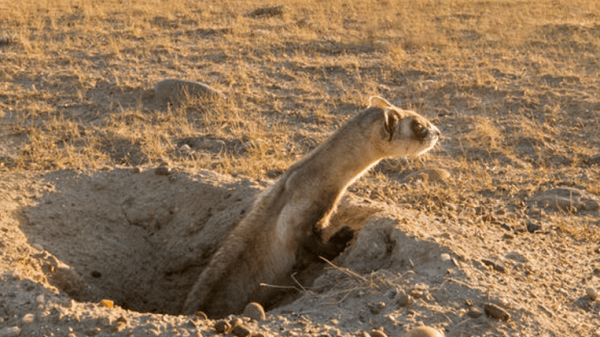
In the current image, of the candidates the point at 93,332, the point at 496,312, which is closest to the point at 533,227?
the point at 496,312

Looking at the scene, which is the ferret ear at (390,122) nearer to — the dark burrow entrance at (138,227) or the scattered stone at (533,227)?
the dark burrow entrance at (138,227)

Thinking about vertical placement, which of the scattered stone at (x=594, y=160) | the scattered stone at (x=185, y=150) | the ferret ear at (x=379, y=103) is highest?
→ the ferret ear at (x=379, y=103)

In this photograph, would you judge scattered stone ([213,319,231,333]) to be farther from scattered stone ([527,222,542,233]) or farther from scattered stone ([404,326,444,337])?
scattered stone ([527,222,542,233])

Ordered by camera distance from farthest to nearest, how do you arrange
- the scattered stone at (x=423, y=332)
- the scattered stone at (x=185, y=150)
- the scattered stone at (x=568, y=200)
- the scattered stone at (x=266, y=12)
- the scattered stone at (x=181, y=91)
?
1. the scattered stone at (x=266, y=12)
2. the scattered stone at (x=181, y=91)
3. the scattered stone at (x=185, y=150)
4. the scattered stone at (x=568, y=200)
5. the scattered stone at (x=423, y=332)

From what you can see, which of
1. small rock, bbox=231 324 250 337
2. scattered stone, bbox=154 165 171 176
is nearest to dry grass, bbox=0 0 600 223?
scattered stone, bbox=154 165 171 176

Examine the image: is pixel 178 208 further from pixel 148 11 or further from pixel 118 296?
pixel 148 11

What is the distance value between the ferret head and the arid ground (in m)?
0.53

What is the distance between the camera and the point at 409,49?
14.5 m

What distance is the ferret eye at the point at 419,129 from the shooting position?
6.08 m

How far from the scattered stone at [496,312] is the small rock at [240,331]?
1.50 metres

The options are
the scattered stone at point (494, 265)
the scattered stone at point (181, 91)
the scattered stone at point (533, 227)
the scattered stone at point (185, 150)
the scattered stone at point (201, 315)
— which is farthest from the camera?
the scattered stone at point (181, 91)

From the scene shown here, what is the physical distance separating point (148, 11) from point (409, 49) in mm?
6470

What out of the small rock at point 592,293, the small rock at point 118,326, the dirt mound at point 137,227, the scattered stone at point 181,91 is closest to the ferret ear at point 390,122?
the dirt mound at point 137,227

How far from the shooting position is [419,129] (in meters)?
6.09
